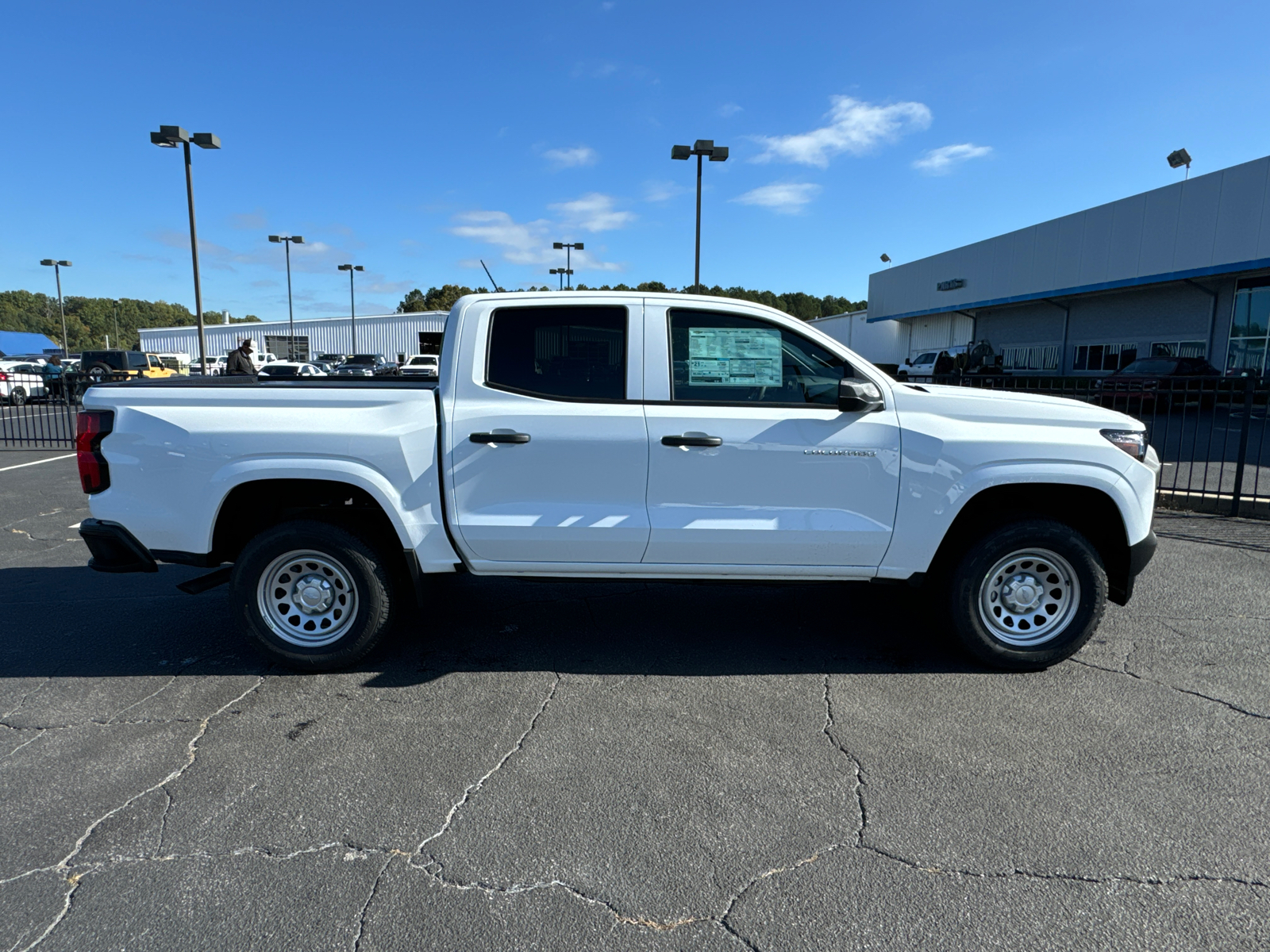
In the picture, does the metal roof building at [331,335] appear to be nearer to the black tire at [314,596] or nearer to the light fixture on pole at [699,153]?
the light fixture on pole at [699,153]

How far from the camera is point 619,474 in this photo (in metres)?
3.96

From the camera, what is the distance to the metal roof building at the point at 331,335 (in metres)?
67.2

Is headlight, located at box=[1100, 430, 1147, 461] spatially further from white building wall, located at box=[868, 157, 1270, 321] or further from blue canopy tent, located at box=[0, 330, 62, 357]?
Result: blue canopy tent, located at box=[0, 330, 62, 357]

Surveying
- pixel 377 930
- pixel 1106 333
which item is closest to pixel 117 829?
pixel 377 930

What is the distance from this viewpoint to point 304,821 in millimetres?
2842

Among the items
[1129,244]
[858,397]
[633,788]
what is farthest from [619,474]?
[1129,244]

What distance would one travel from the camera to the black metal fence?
8.06 meters

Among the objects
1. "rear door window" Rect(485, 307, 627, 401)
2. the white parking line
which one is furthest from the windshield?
the white parking line

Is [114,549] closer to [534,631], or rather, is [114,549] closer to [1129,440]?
[534,631]

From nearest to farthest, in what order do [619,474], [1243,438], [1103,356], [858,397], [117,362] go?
[858,397]
[619,474]
[1243,438]
[1103,356]
[117,362]

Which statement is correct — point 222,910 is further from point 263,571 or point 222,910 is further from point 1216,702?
point 1216,702

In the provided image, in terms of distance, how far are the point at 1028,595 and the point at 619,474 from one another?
91.4 inches

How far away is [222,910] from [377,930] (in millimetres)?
513

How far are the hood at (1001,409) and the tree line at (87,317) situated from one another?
160 meters
